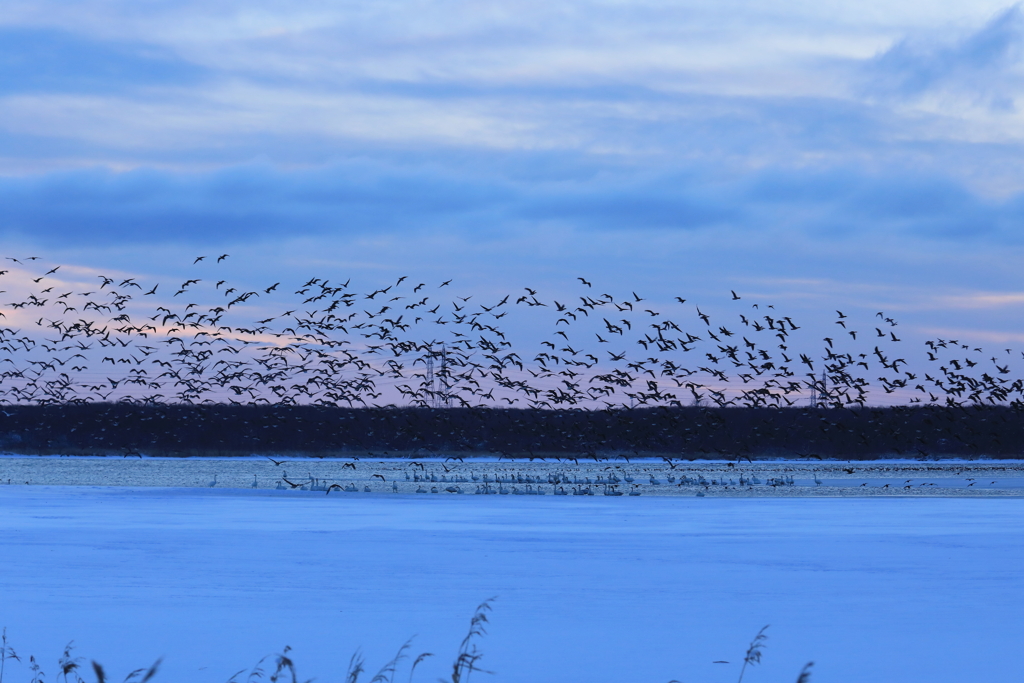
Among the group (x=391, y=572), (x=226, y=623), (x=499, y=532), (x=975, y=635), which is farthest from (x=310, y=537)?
(x=975, y=635)

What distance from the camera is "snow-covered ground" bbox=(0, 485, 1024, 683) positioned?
8.94 metres

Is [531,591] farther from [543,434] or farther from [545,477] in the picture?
[543,434]

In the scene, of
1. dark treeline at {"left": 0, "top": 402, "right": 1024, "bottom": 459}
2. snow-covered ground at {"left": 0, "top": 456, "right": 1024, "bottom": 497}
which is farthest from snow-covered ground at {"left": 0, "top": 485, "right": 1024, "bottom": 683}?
dark treeline at {"left": 0, "top": 402, "right": 1024, "bottom": 459}

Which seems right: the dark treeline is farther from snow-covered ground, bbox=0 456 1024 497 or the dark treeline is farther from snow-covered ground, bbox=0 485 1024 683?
snow-covered ground, bbox=0 485 1024 683

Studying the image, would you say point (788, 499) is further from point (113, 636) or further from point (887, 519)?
point (113, 636)

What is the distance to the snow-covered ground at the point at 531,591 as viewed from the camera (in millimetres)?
8938

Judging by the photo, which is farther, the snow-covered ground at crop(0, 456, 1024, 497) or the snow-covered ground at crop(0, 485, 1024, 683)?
the snow-covered ground at crop(0, 456, 1024, 497)

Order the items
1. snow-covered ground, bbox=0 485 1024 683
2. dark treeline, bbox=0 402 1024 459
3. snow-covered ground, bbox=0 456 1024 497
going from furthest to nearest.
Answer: dark treeline, bbox=0 402 1024 459
snow-covered ground, bbox=0 456 1024 497
snow-covered ground, bbox=0 485 1024 683

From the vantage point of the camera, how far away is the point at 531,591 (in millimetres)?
12156

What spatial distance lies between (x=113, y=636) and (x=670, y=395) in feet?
105

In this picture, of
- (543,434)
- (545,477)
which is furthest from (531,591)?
(543,434)

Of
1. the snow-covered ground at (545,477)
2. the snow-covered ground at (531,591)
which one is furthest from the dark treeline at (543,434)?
the snow-covered ground at (531,591)

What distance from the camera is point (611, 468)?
4766 centimetres

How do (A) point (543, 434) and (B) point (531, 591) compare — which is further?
(A) point (543, 434)
